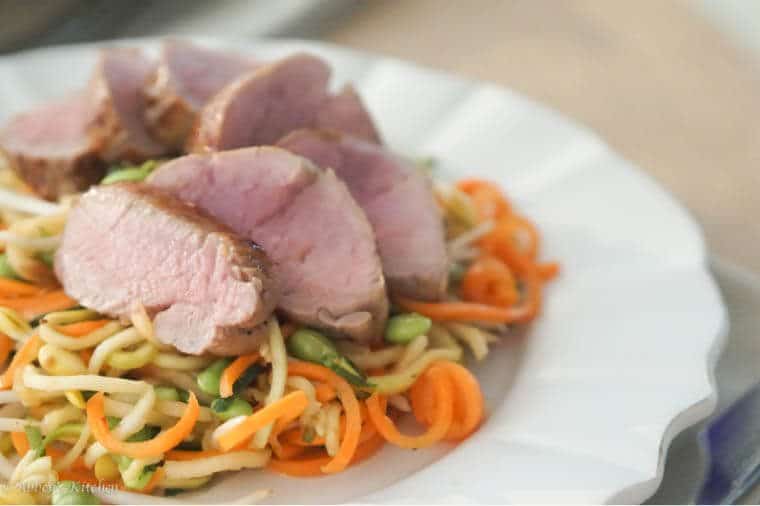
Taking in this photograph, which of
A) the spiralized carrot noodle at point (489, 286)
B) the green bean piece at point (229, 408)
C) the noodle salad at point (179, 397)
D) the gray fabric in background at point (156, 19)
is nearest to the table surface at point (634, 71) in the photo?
the gray fabric in background at point (156, 19)

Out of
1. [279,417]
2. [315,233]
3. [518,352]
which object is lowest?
[518,352]

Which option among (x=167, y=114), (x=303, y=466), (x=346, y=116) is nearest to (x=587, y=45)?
(x=346, y=116)

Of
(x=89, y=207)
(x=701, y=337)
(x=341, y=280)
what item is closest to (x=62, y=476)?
(x=89, y=207)

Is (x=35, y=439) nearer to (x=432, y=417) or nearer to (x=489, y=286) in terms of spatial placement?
(x=432, y=417)

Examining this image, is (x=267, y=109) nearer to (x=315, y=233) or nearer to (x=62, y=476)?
(x=315, y=233)

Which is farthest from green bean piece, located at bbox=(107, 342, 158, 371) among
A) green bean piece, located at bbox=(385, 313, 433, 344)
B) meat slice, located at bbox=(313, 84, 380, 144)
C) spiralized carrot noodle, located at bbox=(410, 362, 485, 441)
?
meat slice, located at bbox=(313, 84, 380, 144)

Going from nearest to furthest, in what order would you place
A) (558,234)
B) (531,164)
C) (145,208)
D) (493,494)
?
(493,494) < (145,208) < (558,234) < (531,164)
